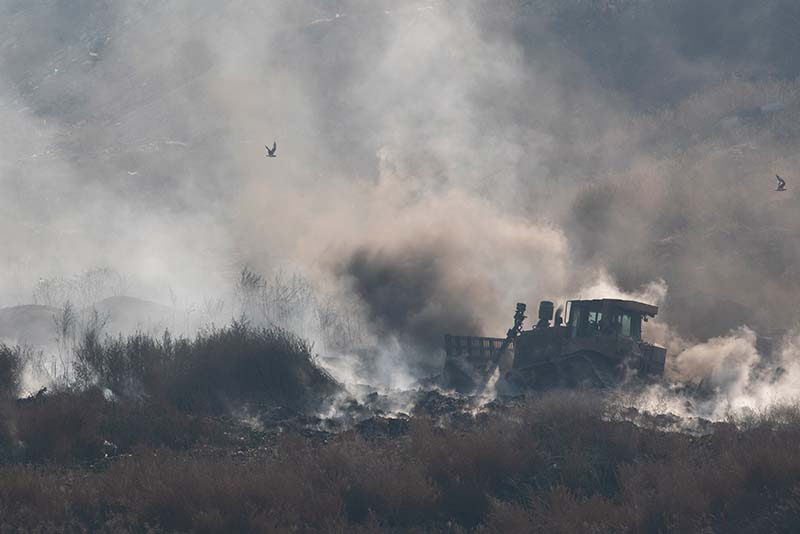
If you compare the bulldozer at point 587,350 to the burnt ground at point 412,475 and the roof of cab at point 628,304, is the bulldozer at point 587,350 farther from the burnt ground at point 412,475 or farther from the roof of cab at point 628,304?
the burnt ground at point 412,475

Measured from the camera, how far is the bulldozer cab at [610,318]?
126 ft

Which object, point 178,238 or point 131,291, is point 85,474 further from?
point 178,238

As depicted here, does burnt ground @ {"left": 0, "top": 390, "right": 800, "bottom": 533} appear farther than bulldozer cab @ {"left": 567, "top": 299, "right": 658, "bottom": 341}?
No

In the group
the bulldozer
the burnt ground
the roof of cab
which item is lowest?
the burnt ground

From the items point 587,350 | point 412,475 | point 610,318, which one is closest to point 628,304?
point 610,318

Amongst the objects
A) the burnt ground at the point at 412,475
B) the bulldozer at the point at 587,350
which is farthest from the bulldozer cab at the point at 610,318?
the burnt ground at the point at 412,475

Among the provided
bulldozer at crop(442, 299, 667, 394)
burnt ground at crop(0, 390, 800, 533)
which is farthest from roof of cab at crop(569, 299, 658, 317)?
burnt ground at crop(0, 390, 800, 533)

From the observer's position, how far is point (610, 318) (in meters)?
38.5

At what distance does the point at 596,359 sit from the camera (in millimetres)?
38000

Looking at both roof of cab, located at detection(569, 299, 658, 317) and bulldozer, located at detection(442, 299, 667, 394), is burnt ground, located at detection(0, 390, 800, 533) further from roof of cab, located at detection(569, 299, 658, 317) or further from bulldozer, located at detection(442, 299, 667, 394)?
roof of cab, located at detection(569, 299, 658, 317)

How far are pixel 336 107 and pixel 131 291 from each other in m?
60.2

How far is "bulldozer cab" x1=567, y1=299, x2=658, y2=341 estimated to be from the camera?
3844 centimetres

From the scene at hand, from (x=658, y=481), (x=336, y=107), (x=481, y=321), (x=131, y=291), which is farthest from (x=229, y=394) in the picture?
(x=336, y=107)

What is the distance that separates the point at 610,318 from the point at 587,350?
4.54 ft
